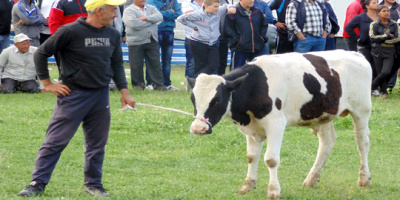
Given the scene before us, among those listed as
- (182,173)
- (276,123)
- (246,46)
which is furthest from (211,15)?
(276,123)

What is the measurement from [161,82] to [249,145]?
7.96 m

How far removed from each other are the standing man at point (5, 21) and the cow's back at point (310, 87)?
9.58 meters

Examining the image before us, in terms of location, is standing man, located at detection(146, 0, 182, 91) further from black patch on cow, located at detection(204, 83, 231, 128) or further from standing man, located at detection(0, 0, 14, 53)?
black patch on cow, located at detection(204, 83, 231, 128)

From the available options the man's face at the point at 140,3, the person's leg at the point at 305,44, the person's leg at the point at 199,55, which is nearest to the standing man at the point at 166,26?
the man's face at the point at 140,3

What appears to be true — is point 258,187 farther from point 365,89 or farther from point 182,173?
point 365,89

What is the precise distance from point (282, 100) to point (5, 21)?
33.0ft

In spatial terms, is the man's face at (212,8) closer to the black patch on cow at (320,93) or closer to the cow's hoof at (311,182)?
the black patch on cow at (320,93)

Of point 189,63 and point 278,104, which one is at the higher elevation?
point 278,104

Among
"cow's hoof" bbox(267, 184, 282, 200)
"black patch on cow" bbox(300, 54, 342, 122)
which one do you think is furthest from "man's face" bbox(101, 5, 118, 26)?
"cow's hoof" bbox(267, 184, 282, 200)

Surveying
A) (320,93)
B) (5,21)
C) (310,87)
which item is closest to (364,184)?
(320,93)

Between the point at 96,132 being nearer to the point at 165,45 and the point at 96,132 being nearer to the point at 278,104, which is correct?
the point at 278,104

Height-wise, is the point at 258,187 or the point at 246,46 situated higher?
the point at 258,187

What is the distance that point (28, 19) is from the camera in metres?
15.2

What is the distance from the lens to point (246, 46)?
14359 mm
